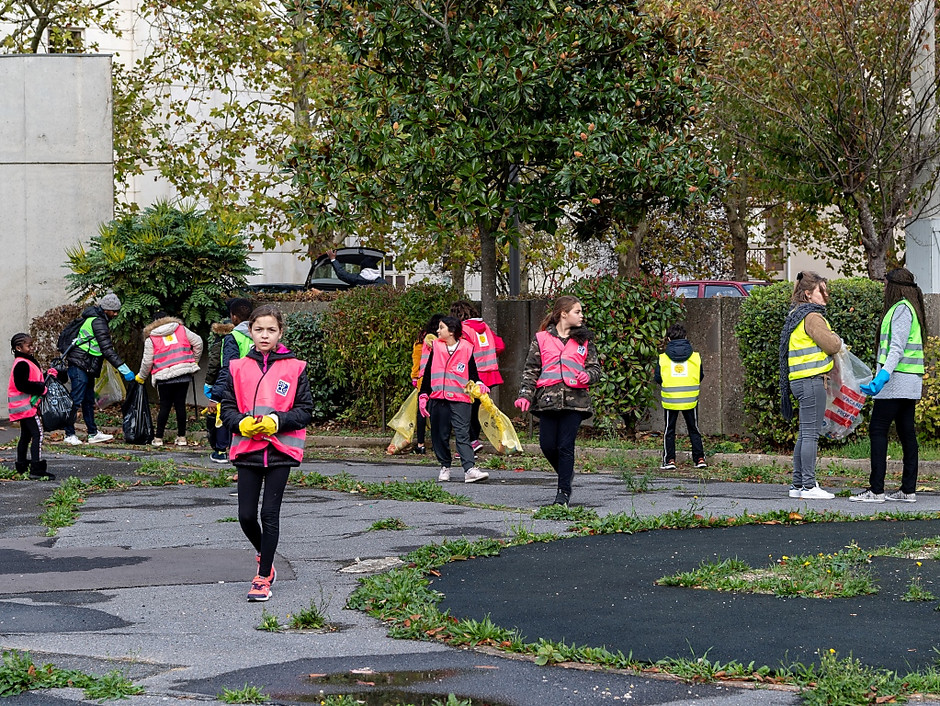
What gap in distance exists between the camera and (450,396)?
41.8 feet

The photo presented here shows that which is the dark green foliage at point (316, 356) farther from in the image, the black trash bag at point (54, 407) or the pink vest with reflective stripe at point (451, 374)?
the pink vest with reflective stripe at point (451, 374)

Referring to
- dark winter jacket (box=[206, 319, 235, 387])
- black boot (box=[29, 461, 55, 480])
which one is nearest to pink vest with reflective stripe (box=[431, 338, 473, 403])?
dark winter jacket (box=[206, 319, 235, 387])

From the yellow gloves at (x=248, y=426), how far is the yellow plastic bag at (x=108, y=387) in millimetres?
10530

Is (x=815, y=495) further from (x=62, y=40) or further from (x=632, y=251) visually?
(x=62, y=40)

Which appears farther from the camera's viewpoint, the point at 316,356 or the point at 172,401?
the point at 316,356

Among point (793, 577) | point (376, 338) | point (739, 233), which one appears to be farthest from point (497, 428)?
point (739, 233)

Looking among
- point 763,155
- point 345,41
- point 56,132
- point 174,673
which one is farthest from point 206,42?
point 174,673

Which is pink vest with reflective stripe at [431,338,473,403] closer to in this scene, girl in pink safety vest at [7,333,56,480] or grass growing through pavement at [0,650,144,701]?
girl in pink safety vest at [7,333,56,480]

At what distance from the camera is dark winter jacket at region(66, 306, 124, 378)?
16578mm

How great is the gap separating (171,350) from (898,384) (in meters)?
8.94

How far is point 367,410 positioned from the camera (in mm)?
17672

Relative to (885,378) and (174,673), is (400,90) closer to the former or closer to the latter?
(885,378)

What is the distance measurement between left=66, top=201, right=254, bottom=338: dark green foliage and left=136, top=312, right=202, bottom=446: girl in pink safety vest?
202cm

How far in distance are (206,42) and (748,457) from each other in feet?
51.2
